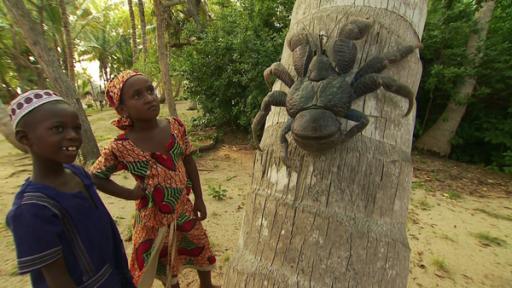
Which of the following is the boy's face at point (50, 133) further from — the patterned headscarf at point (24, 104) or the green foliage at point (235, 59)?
the green foliage at point (235, 59)

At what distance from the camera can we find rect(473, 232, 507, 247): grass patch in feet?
12.0

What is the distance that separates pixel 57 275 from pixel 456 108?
25.6ft

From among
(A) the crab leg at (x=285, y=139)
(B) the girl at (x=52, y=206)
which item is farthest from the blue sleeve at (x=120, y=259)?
(A) the crab leg at (x=285, y=139)

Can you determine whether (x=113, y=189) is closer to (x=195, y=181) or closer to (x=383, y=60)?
(x=195, y=181)

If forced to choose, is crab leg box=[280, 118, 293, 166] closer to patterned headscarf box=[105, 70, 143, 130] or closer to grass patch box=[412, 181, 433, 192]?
patterned headscarf box=[105, 70, 143, 130]

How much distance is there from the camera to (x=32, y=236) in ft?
3.75

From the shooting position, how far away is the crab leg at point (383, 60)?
114 centimetres

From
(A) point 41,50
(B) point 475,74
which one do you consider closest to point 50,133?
(A) point 41,50

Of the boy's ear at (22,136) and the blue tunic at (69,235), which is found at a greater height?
the boy's ear at (22,136)

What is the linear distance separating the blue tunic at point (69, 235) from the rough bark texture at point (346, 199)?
2.34 ft

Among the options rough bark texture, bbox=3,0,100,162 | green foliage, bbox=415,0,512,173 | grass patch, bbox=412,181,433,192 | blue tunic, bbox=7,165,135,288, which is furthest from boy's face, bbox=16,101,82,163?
green foliage, bbox=415,0,512,173

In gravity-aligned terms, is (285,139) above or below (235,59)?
below

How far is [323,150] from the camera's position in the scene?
1095 millimetres

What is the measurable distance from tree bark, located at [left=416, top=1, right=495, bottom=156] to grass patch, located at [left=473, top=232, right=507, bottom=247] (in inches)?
135
